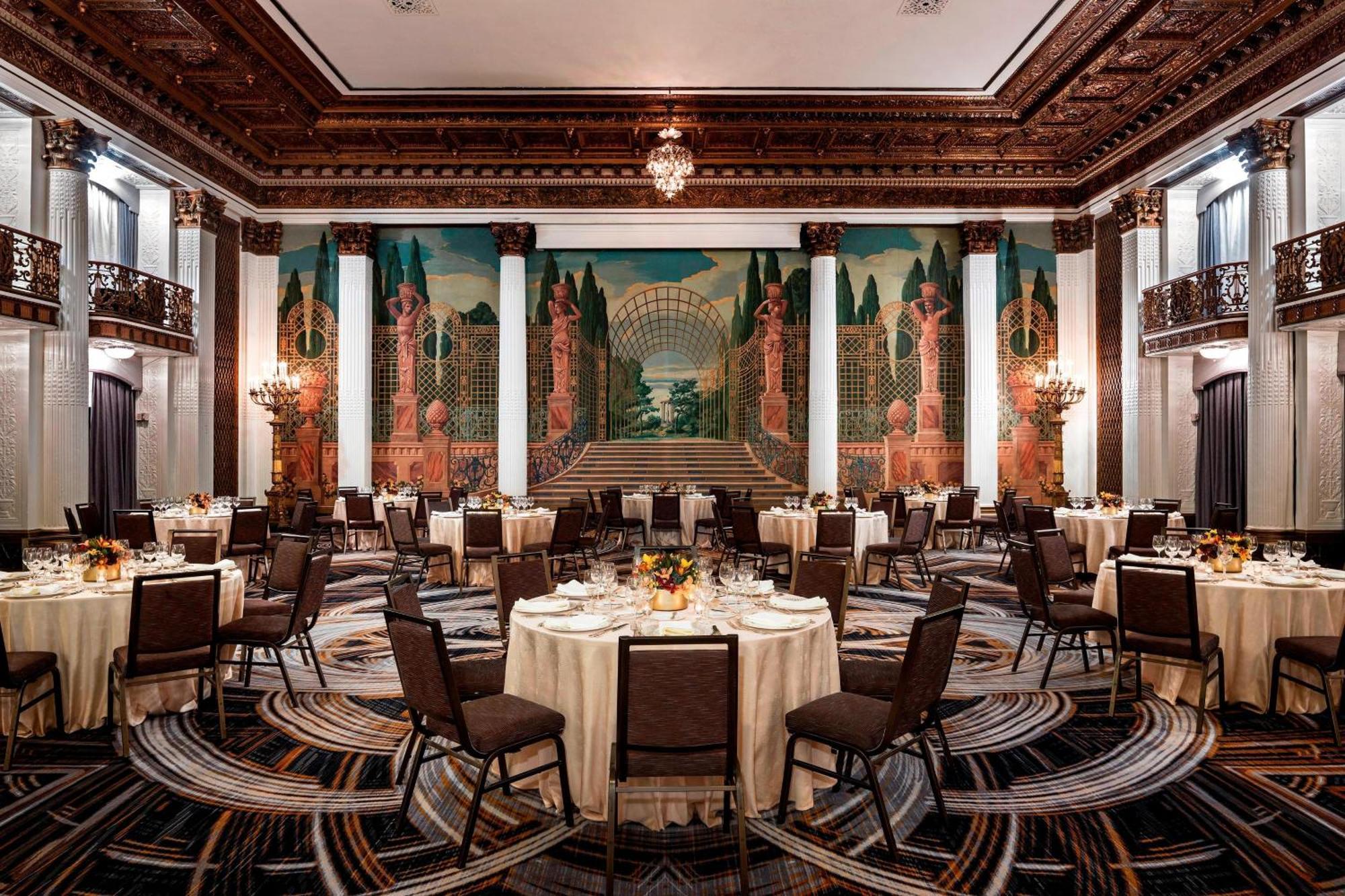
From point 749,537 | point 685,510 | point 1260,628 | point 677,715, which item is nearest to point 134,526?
point 749,537

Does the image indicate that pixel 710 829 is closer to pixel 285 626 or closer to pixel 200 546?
pixel 285 626

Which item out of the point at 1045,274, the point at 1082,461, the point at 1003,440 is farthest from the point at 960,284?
the point at 1082,461

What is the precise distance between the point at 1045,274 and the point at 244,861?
1429 centimetres

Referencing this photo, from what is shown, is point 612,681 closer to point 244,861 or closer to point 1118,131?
point 244,861

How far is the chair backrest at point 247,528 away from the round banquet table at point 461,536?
6.16 feet

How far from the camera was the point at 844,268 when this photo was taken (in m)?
13.9

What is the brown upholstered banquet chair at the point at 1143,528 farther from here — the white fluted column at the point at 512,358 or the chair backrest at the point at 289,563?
the white fluted column at the point at 512,358

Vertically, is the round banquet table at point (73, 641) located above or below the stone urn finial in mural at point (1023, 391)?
below

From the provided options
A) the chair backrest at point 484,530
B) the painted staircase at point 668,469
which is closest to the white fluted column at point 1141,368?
the painted staircase at point 668,469

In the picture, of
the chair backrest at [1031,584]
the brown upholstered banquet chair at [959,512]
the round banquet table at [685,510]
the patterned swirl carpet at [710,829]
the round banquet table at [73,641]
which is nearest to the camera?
the patterned swirl carpet at [710,829]

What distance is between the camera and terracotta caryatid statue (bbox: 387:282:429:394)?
13758mm

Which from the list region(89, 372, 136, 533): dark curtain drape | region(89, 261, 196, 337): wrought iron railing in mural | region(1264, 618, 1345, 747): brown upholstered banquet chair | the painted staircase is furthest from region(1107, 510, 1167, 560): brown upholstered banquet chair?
region(89, 372, 136, 533): dark curtain drape

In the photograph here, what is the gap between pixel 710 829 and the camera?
3336mm

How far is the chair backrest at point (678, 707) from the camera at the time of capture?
282cm
